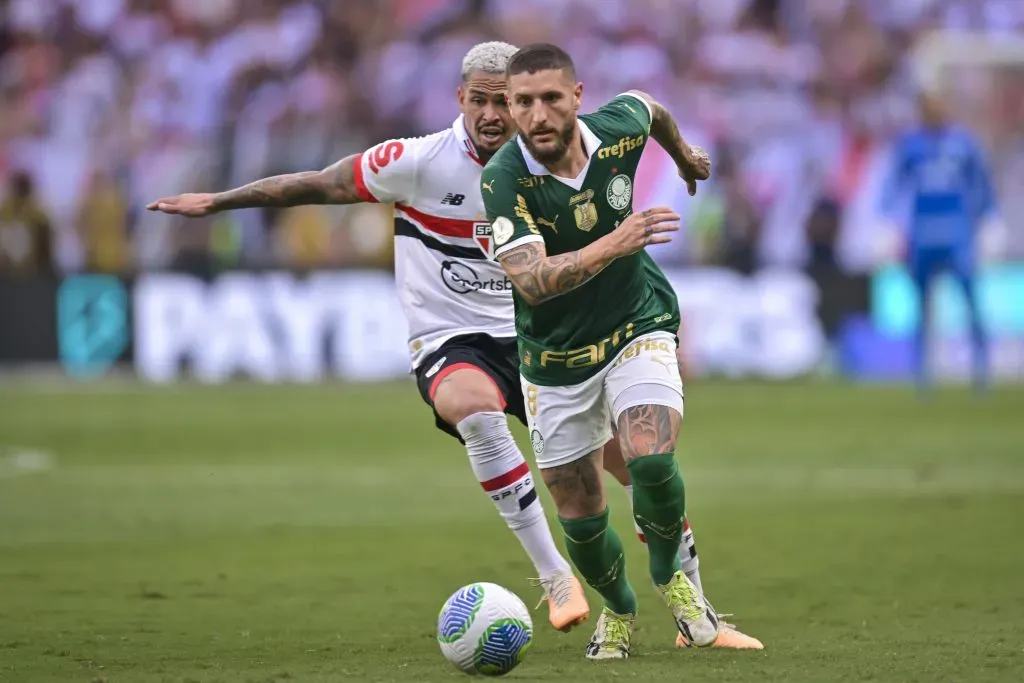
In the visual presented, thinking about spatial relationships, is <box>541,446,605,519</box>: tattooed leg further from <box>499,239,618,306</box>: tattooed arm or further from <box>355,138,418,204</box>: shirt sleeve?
<box>355,138,418,204</box>: shirt sleeve

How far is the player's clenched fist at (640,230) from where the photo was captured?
6367 millimetres

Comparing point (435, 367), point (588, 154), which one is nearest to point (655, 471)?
point (588, 154)

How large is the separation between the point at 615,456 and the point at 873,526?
3941mm

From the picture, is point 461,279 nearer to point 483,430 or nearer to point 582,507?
point 483,430

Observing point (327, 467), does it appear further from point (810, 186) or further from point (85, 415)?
point (810, 186)

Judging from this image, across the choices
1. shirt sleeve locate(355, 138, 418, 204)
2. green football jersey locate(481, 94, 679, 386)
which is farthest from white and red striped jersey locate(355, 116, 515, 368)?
green football jersey locate(481, 94, 679, 386)

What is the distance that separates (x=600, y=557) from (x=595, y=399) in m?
0.66

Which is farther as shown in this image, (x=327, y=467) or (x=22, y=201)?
(x=22, y=201)

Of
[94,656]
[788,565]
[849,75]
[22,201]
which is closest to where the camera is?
[94,656]

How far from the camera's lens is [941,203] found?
19.0 m

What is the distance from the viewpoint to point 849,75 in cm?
2578

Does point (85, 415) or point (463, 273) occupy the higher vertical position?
point (463, 273)

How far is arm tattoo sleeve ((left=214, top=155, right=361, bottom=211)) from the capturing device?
26.1 ft

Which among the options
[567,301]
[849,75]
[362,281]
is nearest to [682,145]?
[567,301]
